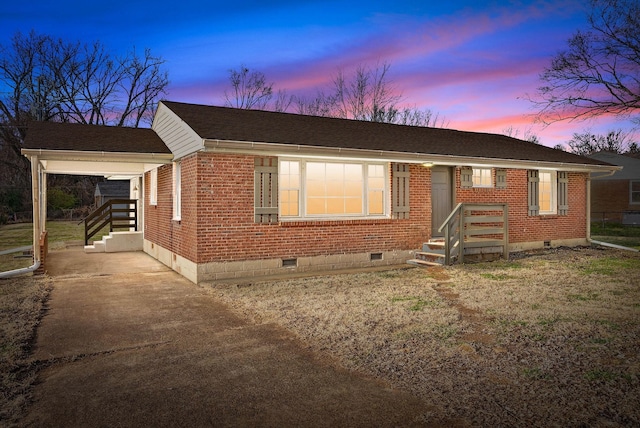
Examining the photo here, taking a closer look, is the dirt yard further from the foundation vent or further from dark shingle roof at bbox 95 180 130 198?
dark shingle roof at bbox 95 180 130 198

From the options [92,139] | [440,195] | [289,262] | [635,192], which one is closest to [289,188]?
[289,262]

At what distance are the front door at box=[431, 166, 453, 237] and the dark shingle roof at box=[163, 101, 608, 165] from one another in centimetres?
68

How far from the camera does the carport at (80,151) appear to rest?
34.6 ft

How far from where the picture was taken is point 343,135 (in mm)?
12648

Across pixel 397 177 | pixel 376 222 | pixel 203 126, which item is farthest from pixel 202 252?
pixel 397 177

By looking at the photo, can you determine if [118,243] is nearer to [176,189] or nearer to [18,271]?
[176,189]

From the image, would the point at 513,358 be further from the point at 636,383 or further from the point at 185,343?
the point at 185,343

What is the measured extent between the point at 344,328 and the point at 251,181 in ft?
16.5

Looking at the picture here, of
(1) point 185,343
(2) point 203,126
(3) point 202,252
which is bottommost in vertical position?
(1) point 185,343

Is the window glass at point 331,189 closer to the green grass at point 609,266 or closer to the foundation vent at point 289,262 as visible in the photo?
the foundation vent at point 289,262

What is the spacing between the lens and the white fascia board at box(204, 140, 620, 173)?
9836 mm

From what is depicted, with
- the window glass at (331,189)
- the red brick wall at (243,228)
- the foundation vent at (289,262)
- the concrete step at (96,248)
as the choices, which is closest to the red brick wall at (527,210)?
the red brick wall at (243,228)

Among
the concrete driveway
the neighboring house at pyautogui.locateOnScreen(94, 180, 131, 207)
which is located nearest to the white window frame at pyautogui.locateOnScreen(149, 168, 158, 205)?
the concrete driveway

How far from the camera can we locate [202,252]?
9906mm
